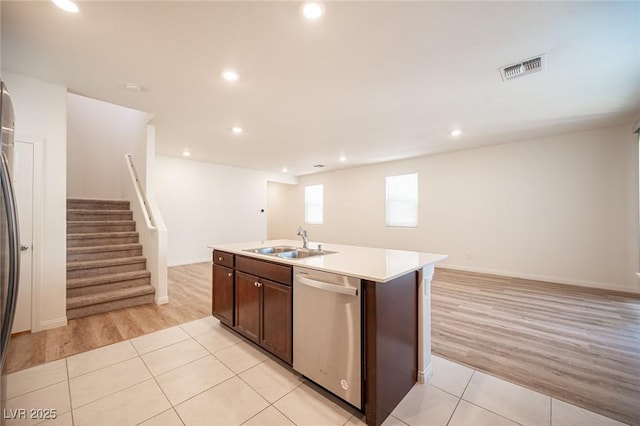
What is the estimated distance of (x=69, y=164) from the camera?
5285 mm

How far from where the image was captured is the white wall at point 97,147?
17.5 ft

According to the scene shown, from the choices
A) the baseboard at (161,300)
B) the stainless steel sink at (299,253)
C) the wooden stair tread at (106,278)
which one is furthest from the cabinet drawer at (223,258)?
the wooden stair tread at (106,278)

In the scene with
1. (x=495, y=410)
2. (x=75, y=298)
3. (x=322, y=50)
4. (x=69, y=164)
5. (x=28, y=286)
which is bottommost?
(x=495, y=410)

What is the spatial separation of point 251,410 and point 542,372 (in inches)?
89.9

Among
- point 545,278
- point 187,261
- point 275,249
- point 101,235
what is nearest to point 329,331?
point 275,249

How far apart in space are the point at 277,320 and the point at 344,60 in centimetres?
234

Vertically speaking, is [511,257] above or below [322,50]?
below

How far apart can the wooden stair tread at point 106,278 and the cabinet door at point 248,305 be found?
2.18 m

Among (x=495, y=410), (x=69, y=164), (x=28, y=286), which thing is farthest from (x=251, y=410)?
(x=69, y=164)

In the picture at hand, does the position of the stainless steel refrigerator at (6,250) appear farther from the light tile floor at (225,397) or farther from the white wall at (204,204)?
the white wall at (204,204)

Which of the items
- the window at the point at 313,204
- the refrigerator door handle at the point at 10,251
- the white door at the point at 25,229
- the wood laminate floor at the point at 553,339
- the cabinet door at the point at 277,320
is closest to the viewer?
the refrigerator door handle at the point at 10,251

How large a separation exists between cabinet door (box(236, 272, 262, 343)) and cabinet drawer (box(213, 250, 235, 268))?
0.60 feet

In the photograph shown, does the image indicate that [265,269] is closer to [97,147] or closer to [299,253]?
[299,253]

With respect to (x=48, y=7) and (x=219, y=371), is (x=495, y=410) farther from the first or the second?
(x=48, y=7)
